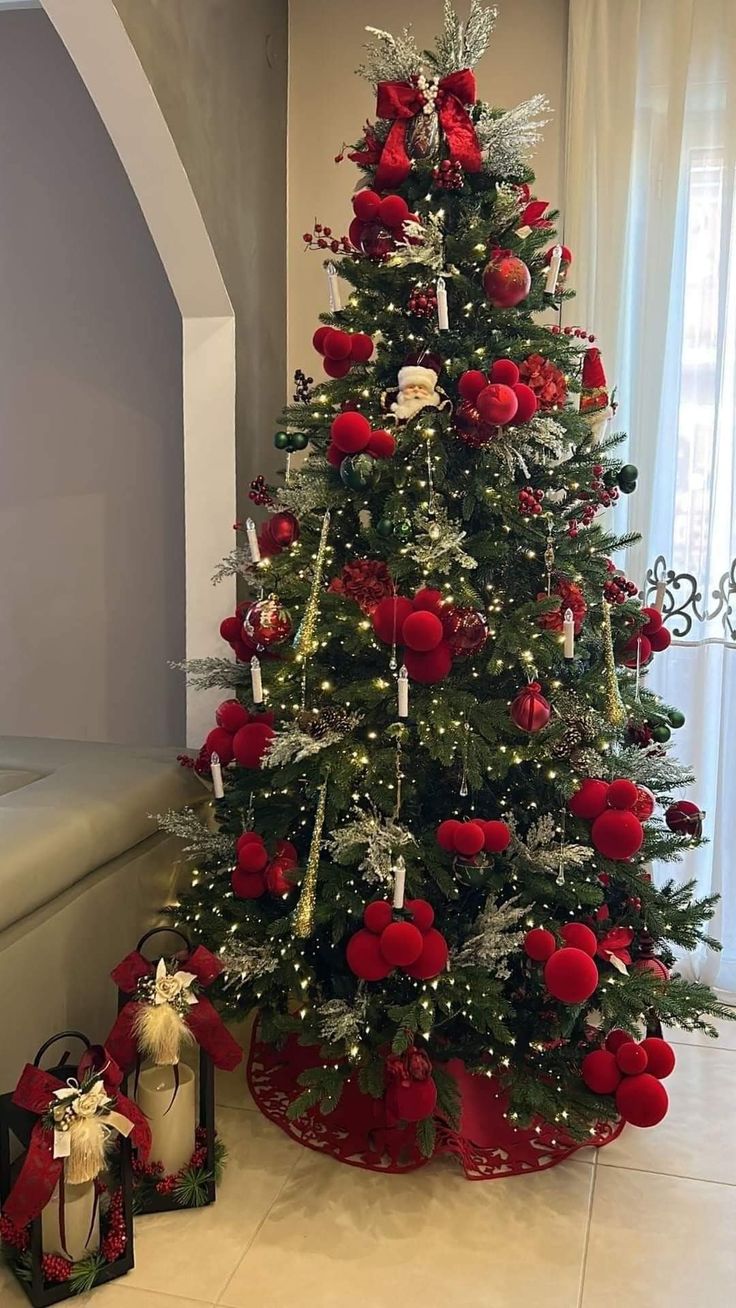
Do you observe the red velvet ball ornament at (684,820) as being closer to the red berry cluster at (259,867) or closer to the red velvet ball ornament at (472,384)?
the red berry cluster at (259,867)

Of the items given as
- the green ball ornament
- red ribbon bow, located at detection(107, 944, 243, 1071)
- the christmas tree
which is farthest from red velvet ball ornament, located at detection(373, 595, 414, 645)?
red ribbon bow, located at detection(107, 944, 243, 1071)

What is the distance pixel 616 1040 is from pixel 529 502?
3.33 ft

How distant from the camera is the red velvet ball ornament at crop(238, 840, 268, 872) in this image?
6.72ft

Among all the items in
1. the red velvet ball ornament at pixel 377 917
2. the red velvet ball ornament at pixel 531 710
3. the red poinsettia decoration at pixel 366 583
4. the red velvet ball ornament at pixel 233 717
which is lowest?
the red velvet ball ornament at pixel 377 917

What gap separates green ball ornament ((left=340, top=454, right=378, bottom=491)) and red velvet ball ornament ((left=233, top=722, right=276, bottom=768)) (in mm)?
505

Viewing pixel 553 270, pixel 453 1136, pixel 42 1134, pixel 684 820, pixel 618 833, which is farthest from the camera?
pixel 684 820

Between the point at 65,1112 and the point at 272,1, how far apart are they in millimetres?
2708

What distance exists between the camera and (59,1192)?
5.24 feet

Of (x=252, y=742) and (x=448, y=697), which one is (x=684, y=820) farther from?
(x=252, y=742)

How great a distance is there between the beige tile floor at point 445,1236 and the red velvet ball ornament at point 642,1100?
6.9 inches

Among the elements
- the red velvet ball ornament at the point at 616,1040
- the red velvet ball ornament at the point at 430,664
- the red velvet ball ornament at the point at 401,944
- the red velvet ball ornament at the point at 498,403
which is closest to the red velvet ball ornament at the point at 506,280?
the red velvet ball ornament at the point at 498,403

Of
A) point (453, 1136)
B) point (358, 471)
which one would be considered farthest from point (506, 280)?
point (453, 1136)

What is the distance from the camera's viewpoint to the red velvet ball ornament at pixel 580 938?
1877 millimetres

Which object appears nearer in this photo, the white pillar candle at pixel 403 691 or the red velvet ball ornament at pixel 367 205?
the white pillar candle at pixel 403 691
